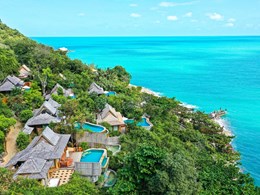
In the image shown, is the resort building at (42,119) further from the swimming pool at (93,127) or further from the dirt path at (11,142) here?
the swimming pool at (93,127)

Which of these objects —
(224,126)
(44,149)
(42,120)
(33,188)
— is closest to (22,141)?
(42,120)

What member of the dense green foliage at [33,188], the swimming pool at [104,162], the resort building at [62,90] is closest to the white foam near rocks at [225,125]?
the resort building at [62,90]

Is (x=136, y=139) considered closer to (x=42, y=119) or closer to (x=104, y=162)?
(x=104, y=162)

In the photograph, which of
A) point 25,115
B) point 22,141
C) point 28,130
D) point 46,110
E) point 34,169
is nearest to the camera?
point 34,169

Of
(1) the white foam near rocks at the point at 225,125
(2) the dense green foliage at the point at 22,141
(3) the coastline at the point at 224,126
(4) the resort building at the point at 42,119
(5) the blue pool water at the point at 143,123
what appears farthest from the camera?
(1) the white foam near rocks at the point at 225,125

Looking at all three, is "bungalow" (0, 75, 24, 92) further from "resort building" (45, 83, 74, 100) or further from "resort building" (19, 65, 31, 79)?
"resort building" (19, 65, 31, 79)

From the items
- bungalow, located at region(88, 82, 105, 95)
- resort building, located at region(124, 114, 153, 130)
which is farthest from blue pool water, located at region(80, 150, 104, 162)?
bungalow, located at region(88, 82, 105, 95)

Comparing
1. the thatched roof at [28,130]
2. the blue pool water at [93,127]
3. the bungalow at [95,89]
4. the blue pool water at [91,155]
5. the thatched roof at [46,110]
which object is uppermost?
the bungalow at [95,89]
